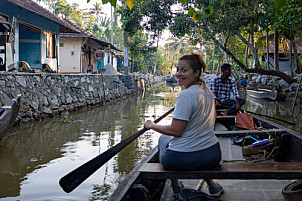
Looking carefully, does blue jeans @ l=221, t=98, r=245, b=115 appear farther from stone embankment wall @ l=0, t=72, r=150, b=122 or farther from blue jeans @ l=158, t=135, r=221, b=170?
stone embankment wall @ l=0, t=72, r=150, b=122

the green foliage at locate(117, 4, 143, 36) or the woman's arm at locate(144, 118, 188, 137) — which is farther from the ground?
the green foliage at locate(117, 4, 143, 36)

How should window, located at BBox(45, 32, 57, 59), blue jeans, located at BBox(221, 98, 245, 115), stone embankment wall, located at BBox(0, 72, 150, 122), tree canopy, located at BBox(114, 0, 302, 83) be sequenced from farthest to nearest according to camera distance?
1. window, located at BBox(45, 32, 57, 59)
2. tree canopy, located at BBox(114, 0, 302, 83)
3. stone embankment wall, located at BBox(0, 72, 150, 122)
4. blue jeans, located at BBox(221, 98, 245, 115)

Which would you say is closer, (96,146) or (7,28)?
(96,146)

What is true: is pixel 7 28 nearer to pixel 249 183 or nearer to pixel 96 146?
pixel 96 146

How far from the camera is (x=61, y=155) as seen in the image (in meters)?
5.88

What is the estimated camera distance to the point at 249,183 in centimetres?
331

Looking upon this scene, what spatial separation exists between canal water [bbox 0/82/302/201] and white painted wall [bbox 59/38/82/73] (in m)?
12.0

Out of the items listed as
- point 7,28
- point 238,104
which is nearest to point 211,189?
point 238,104

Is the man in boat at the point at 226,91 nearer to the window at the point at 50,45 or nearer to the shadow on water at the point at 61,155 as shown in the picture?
the shadow on water at the point at 61,155

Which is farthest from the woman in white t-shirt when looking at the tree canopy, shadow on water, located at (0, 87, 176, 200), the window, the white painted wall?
the white painted wall

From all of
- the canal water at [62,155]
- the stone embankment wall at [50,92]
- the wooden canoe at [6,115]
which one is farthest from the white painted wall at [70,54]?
the wooden canoe at [6,115]

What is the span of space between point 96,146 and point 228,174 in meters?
4.56

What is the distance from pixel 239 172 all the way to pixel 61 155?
4.23m

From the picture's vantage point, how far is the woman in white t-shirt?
8.18 feet
